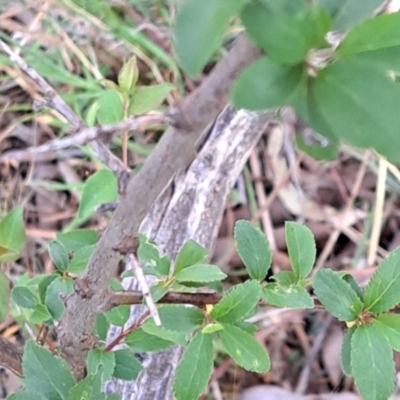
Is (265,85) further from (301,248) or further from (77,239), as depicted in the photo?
(77,239)

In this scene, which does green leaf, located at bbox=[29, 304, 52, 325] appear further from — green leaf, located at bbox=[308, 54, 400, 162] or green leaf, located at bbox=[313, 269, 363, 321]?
green leaf, located at bbox=[308, 54, 400, 162]

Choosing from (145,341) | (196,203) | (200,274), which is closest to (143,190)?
(200,274)

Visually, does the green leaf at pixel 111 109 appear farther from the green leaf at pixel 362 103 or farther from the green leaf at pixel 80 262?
the green leaf at pixel 362 103

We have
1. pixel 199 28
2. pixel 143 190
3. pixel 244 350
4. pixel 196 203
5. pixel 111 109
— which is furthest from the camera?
pixel 196 203

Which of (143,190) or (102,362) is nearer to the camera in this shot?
(143,190)

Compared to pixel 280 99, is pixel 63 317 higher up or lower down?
lower down

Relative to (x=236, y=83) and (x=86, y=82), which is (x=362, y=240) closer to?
(x=86, y=82)

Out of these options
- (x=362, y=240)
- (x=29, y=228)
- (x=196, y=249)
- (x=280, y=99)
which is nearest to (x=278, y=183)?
(x=362, y=240)
